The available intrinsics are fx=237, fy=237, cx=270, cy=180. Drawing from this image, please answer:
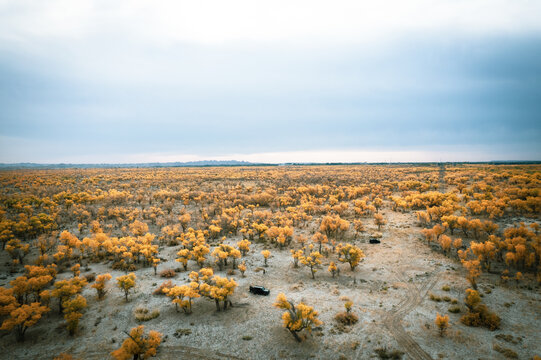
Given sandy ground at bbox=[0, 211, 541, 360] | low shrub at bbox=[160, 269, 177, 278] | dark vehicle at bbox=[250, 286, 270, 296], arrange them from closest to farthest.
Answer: sandy ground at bbox=[0, 211, 541, 360]
dark vehicle at bbox=[250, 286, 270, 296]
low shrub at bbox=[160, 269, 177, 278]

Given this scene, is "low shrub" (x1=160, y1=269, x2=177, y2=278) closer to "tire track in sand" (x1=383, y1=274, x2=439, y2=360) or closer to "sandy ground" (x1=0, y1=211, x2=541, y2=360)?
"sandy ground" (x1=0, y1=211, x2=541, y2=360)

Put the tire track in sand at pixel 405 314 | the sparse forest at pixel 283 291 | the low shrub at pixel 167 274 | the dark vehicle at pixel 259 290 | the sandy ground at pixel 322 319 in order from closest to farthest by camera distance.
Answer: the tire track in sand at pixel 405 314 → the sandy ground at pixel 322 319 → the sparse forest at pixel 283 291 → the dark vehicle at pixel 259 290 → the low shrub at pixel 167 274

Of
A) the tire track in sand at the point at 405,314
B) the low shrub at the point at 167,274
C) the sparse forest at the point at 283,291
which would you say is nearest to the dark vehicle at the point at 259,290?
the sparse forest at the point at 283,291

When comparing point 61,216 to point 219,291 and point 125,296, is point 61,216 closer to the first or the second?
point 125,296

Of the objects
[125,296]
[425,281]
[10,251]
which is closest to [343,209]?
[425,281]

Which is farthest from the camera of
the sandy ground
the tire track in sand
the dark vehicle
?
the dark vehicle

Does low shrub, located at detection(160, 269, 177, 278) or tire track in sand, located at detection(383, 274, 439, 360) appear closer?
tire track in sand, located at detection(383, 274, 439, 360)

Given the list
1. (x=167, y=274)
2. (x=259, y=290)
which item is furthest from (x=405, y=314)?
(x=167, y=274)

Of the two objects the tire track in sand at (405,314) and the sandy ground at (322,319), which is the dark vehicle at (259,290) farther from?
the tire track in sand at (405,314)

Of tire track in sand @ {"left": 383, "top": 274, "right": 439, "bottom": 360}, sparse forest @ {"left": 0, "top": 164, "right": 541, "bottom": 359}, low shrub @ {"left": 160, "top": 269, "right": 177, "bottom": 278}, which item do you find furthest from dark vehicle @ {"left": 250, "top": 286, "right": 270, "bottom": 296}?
tire track in sand @ {"left": 383, "top": 274, "right": 439, "bottom": 360}

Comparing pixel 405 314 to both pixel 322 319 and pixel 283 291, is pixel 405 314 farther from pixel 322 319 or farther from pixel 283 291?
pixel 283 291
